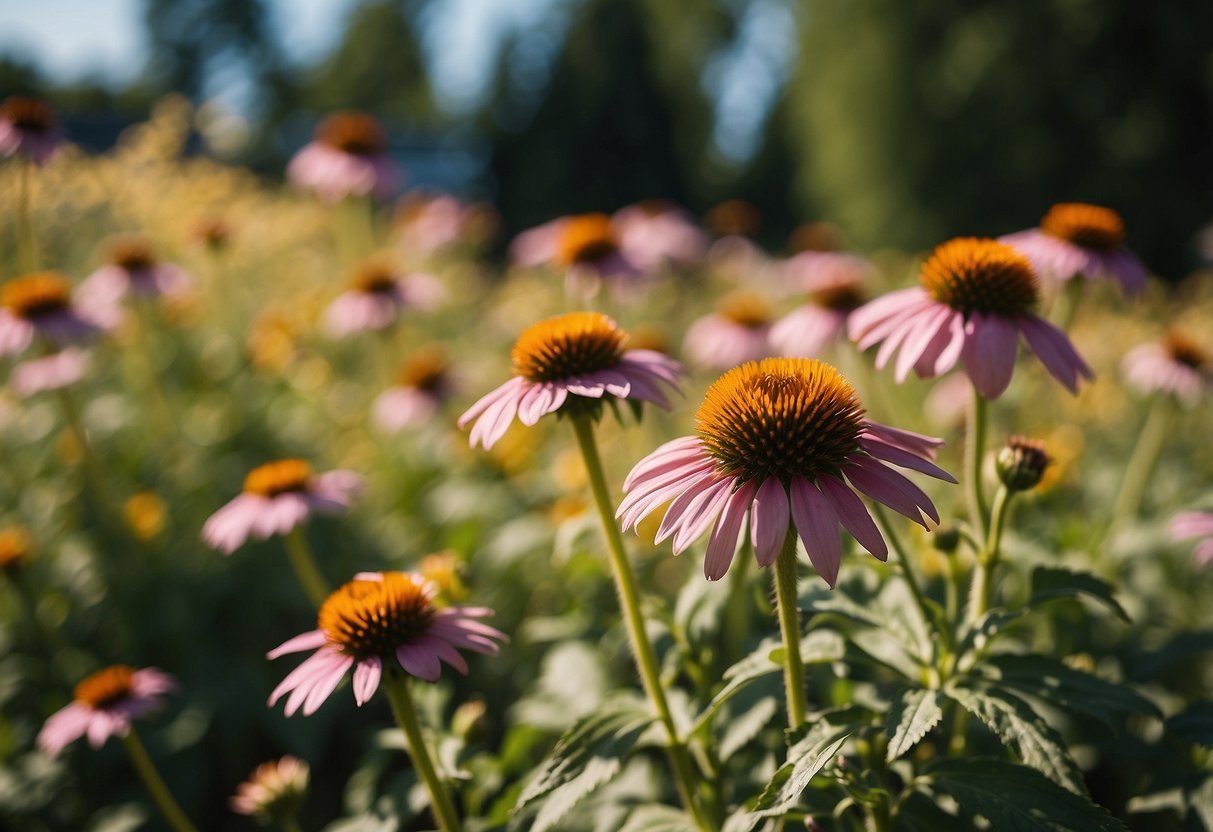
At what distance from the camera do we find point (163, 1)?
37.1m

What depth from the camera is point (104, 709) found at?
6.52ft

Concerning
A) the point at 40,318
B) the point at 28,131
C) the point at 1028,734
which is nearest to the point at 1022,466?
the point at 1028,734

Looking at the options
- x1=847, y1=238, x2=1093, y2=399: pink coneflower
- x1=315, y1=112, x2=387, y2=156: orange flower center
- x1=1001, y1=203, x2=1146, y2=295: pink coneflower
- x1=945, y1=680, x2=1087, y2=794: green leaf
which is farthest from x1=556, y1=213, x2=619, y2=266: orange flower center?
x1=945, y1=680, x2=1087, y2=794: green leaf

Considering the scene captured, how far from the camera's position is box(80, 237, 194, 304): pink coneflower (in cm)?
351

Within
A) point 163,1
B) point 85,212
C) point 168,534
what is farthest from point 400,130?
point 168,534

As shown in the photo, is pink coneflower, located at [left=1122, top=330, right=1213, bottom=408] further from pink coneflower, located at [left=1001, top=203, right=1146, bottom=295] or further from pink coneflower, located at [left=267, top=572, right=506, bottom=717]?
pink coneflower, located at [left=267, top=572, right=506, bottom=717]

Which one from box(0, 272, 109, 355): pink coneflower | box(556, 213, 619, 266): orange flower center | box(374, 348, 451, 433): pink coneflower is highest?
box(0, 272, 109, 355): pink coneflower

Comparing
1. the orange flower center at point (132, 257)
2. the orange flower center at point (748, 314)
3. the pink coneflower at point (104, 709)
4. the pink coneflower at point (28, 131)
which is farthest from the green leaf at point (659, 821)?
the pink coneflower at point (28, 131)

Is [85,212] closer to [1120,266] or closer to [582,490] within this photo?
[582,490]

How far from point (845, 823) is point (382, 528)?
2200 millimetres

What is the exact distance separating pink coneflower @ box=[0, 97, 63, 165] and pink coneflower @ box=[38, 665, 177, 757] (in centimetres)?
237

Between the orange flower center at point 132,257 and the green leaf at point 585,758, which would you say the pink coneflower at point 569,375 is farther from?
the orange flower center at point 132,257

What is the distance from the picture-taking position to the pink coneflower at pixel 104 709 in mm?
1924

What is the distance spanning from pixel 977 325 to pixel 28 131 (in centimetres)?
367
